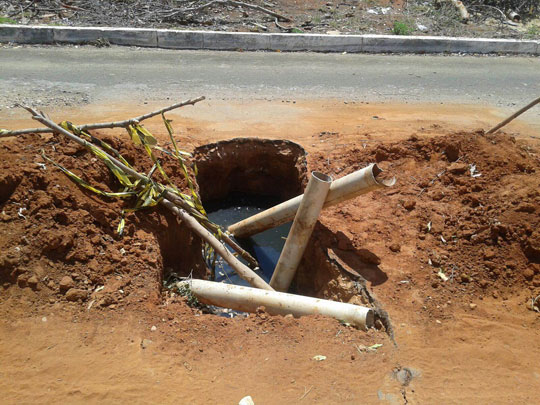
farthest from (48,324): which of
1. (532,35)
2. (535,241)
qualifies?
(532,35)

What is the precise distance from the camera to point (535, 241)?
4.54 meters

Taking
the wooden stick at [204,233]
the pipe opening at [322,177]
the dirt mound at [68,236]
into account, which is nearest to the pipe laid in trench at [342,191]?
the pipe opening at [322,177]

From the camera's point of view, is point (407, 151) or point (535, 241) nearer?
point (535, 241)

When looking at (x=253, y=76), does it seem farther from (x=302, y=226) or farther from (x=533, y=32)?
(x=533, y=32)

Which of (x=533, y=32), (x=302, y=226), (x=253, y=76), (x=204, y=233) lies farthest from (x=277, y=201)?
(x=533, y=32)

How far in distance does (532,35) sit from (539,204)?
912cm

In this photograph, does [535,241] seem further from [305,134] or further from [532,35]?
[532,35]

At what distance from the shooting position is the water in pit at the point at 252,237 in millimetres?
5883

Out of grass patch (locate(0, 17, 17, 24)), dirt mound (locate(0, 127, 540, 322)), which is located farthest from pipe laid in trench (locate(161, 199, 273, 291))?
grass patch (locate(0, 17, 17, 24))

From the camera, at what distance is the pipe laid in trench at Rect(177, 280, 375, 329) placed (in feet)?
13.1

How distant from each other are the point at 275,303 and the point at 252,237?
2283 millimetres

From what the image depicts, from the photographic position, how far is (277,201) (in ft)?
23.2

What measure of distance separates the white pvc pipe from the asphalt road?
3.95 meters

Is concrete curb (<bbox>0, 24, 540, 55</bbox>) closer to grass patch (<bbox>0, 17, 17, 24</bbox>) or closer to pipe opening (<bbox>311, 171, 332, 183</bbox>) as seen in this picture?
grass patch (<bbox>0, 17, 17, 24</bbox>)
